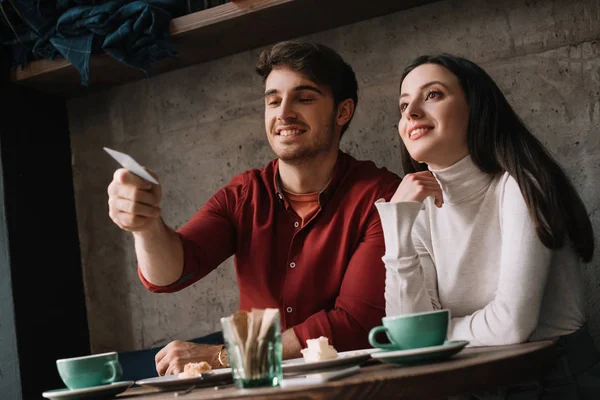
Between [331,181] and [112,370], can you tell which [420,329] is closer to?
[112,370]

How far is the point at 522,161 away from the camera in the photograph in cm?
166

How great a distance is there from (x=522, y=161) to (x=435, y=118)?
0.24 meters

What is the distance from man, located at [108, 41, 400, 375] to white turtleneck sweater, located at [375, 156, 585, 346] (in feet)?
0.77

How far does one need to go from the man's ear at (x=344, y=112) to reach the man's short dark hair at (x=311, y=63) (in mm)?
17

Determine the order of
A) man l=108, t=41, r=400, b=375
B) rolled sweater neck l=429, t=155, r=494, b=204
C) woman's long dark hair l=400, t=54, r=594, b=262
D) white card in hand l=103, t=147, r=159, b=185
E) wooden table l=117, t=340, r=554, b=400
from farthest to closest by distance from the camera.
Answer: man l=108, t=41, r=400, b=375, rolled sweater neck l=429, t=155, r=494, b=204, woman's long dark hair l=400, t=54, r=594, b=262, white card in hand l=103, t=147, r=159, b=185, wooden table l=117, t=340, r=554, b=400

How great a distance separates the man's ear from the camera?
2.29 metres

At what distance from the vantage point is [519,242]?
150cm

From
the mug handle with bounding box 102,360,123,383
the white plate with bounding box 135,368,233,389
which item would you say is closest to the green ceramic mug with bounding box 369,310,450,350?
the white plate with bounding box 135,368,233,389

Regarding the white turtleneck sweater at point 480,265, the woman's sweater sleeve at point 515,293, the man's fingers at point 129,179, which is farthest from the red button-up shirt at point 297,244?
the man's fingers at point 129,179

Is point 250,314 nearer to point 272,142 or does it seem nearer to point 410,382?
point 410,382

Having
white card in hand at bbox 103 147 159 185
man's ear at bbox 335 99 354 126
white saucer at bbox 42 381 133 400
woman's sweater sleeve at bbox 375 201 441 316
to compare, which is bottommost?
white saucer at bbox 42 381 133 400

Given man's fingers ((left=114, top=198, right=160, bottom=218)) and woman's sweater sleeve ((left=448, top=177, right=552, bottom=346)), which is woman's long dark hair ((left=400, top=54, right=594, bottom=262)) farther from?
man's fingers ((left=114, top=198, right=160, bottom=218))

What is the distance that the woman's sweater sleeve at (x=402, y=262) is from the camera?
61.7 inches

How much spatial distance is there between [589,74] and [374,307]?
39.8 inches
